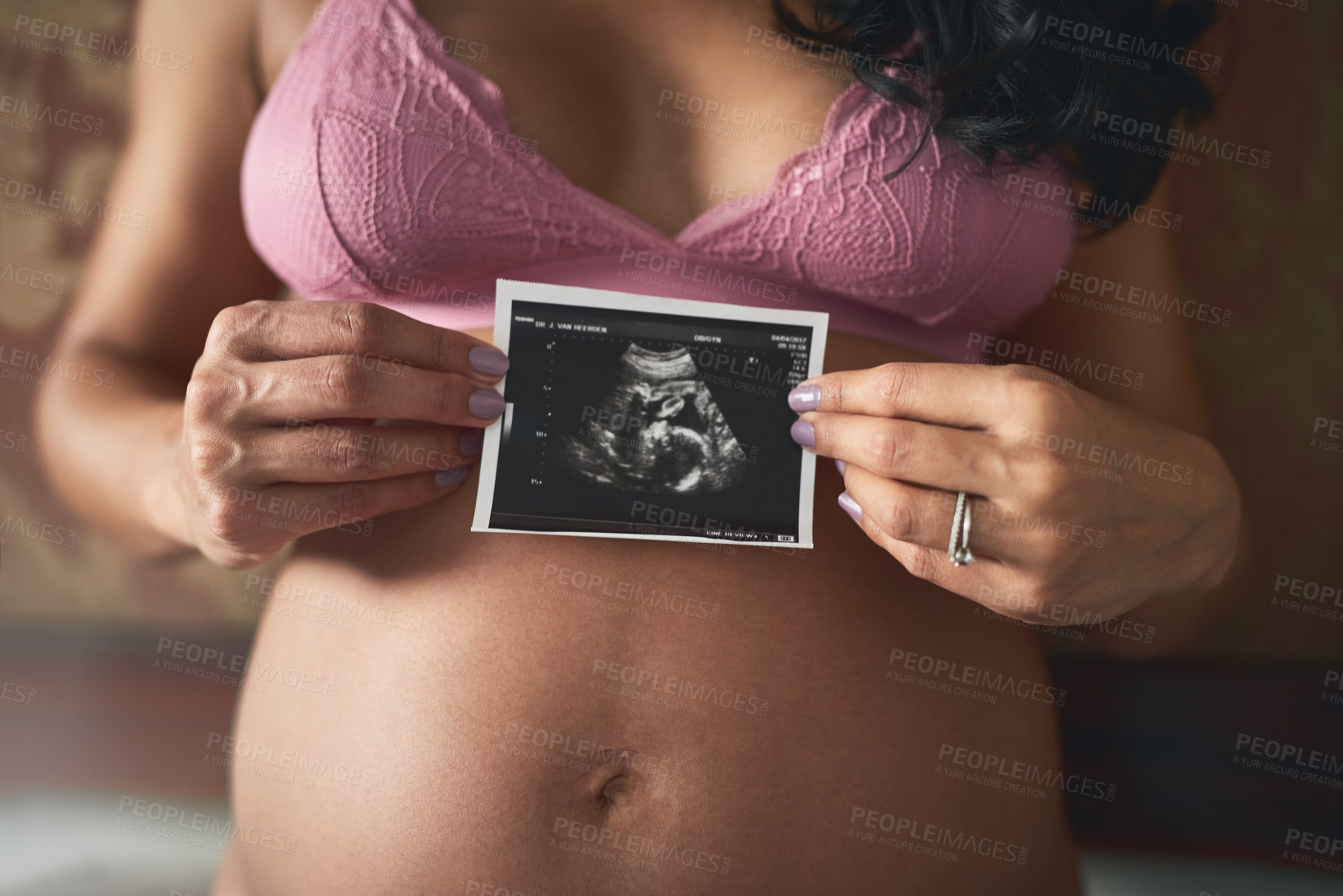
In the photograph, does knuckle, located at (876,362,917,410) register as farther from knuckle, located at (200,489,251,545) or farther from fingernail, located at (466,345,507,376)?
knuckle, located at (200,489,251,545)

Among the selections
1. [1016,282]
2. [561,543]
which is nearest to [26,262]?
[561,543]

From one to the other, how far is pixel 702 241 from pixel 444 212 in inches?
9.8

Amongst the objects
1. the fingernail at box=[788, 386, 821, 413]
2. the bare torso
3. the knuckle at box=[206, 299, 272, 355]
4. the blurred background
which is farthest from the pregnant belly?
the blurred background

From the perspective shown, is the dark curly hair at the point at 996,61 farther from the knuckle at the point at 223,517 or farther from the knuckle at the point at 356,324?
the knuckle at the point at 223,517

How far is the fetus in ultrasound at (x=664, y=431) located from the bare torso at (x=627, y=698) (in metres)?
0.07

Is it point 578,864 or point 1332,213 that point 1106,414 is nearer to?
point 578,864

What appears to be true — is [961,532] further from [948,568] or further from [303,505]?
[303,505]

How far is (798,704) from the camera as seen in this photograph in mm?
684

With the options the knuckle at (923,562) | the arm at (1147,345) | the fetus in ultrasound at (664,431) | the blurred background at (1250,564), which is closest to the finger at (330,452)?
the fetus in ultrasound at (664,431)

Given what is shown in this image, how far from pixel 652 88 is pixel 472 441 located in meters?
0.43

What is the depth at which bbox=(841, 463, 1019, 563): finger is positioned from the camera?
58 cm

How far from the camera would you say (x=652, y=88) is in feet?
2.58

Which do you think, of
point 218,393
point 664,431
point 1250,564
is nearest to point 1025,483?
point 664,431

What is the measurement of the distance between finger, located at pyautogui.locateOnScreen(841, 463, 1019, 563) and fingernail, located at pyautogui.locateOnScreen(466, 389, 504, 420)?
33 centimetres
